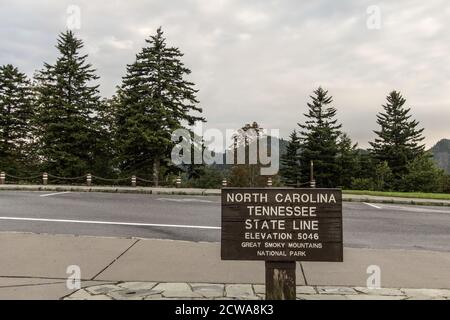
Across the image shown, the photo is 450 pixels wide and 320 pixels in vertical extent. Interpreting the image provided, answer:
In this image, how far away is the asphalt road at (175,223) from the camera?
8.46m

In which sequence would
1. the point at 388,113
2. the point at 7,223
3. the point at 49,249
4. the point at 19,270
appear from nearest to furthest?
1. the point at 19,270
2. the point at 49,249
3. the point at 7,223
4. the point at 388,113

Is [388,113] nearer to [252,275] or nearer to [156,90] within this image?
[156,90]

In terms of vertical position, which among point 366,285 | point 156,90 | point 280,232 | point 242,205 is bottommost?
point 366,285

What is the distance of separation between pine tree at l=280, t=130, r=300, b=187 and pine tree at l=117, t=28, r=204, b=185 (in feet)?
93.1

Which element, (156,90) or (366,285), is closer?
(366,285)

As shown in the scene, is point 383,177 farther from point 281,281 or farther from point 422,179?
point 281,281

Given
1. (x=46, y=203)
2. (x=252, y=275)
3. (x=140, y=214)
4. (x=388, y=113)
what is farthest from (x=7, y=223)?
(x=388, y=113)

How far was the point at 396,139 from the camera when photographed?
61188 millimetres

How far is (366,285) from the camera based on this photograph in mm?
5133

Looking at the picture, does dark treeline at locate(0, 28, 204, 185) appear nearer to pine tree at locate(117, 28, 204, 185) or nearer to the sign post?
pine tree at locate(117, 28, 204, 185)

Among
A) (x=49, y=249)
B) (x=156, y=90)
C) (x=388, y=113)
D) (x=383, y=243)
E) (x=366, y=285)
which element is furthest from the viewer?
(x=388, y=113)

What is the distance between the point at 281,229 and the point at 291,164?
61.1m

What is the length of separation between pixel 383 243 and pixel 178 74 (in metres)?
31.7

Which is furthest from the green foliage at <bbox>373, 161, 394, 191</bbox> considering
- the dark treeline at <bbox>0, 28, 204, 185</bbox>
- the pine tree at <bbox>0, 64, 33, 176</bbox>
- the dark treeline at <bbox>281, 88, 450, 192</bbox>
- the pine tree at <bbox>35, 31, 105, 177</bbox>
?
the pine tree at <bbox>0, 64, 33, 176</bbox>
